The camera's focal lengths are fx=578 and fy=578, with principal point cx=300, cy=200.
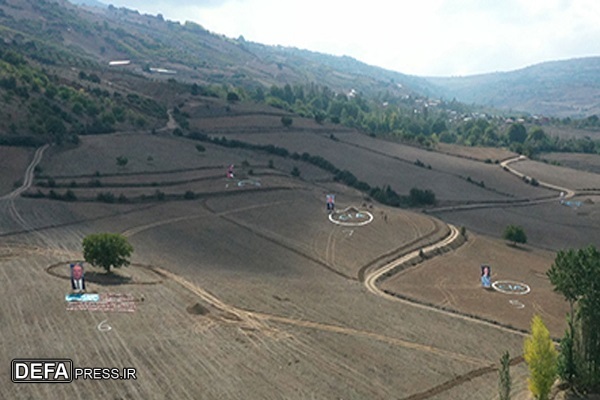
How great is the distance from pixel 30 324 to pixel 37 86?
132654mm

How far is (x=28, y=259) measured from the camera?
6819 centimetres

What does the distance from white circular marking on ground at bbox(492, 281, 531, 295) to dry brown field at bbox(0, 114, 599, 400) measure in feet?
6.26

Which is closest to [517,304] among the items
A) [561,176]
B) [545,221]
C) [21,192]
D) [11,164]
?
[545,221]

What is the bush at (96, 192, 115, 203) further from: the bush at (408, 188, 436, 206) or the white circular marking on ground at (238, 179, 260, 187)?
the bush at (408, 188, 436, 206)

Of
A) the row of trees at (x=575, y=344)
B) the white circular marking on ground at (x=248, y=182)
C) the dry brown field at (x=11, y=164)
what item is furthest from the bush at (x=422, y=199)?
the dry brown field at (x=11, y=164)

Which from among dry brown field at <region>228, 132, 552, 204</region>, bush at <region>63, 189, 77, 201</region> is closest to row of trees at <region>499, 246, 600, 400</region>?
bush at <region>63, 189, 77, 201</region>

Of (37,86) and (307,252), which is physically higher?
(37,86)

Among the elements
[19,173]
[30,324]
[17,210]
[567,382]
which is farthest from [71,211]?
[567,382]

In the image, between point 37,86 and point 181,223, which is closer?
point 181,223

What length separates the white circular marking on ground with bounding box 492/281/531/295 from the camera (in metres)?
76.0

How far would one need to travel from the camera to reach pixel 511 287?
77.7m

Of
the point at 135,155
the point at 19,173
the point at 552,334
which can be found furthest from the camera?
the point at 135,155

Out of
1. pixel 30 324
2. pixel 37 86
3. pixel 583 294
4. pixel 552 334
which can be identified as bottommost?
pixel 552 334

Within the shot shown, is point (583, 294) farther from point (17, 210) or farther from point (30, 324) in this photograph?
point (17, 210)
